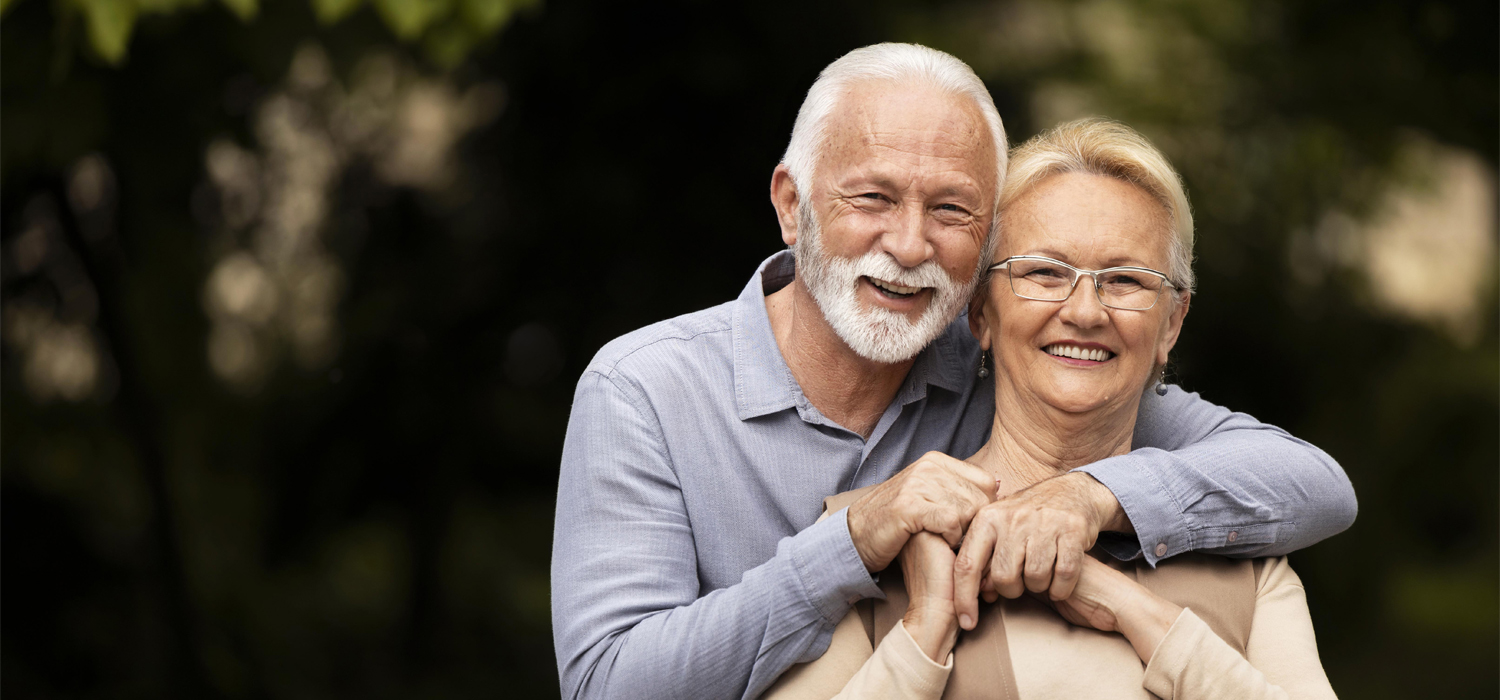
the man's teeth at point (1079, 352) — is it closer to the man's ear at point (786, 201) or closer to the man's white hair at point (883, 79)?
the man's white hair at point (883, 79)

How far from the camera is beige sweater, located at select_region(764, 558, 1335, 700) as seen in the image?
6.02 ft

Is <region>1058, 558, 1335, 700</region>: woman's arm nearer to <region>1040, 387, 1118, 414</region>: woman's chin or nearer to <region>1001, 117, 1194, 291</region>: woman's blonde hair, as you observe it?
<region>1040, 387, 1118, 414</region>: woman's chin

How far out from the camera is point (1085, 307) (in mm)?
2014

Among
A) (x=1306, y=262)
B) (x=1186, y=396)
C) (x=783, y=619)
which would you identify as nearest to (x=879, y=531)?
(x=783, y=619)

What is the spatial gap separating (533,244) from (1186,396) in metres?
3.43

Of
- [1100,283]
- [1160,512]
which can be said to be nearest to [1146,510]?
[1160,512]

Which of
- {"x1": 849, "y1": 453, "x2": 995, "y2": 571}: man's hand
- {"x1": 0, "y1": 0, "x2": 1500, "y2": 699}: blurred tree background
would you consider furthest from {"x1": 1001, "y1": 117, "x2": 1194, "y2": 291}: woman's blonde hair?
{"x1": 0, "y1": 0, "x2": 1500, "y2": 699}: blurred tree background

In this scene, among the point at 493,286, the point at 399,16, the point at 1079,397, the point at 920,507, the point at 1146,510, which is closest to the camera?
the point at 920,507

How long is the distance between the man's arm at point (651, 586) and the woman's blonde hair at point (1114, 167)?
0.68 m

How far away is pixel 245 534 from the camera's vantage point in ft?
19.6

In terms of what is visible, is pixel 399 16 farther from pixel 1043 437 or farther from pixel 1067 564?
pixel 1067 564

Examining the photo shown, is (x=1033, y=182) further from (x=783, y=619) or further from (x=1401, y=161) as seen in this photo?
(x=1401, y=161)

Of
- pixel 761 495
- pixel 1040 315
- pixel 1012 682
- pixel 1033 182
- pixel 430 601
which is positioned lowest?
pixel 430 601

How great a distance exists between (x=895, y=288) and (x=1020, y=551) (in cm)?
57
